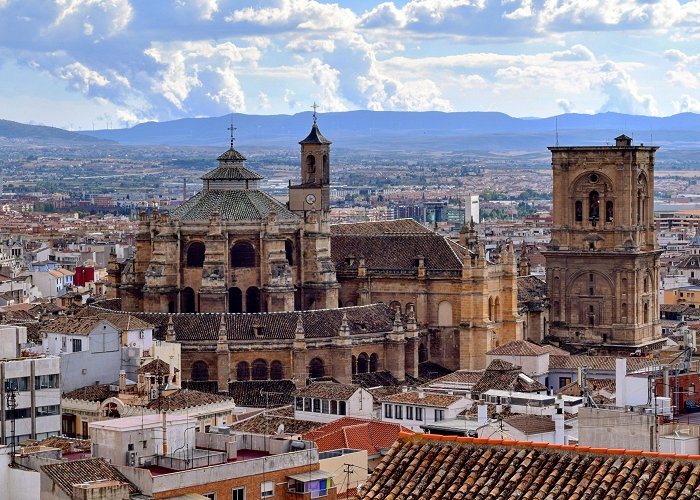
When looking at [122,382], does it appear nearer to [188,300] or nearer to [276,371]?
[276,371]

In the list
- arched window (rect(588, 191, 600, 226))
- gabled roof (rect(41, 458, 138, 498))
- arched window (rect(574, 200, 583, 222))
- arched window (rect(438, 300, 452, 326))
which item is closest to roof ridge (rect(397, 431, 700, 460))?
gabled roof (rect(41, 458, 138, 498))

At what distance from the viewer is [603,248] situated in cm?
11256

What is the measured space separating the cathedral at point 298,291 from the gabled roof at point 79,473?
4446 centimetres

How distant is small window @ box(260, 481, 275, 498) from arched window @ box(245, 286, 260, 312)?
173ft

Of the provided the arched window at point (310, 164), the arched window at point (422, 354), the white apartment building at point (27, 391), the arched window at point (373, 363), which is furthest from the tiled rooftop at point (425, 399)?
the arched window at point (310, 164)

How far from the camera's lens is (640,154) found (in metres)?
112

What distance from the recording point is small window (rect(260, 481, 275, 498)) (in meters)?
45.9

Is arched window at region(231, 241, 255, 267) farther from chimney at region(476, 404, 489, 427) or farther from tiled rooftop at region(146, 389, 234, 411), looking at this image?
chimney at region(476, 404, 489, 427)

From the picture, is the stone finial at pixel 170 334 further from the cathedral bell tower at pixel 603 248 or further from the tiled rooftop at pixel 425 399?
the cathedral bell tower at pixel 603 248

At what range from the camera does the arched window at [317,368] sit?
91812mm

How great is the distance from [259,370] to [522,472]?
60622mm

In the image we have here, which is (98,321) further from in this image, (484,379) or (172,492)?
(172,492)

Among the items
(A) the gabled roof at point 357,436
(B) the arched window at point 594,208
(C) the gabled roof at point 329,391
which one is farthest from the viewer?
(B) the arched window at point 594,208

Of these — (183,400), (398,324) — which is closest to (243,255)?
(398,324)
